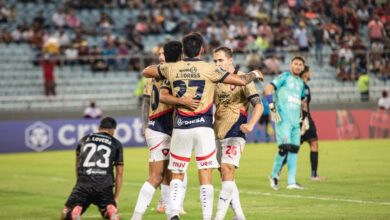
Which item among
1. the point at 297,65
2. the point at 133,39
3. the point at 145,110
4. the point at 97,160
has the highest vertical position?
the point at 133,39

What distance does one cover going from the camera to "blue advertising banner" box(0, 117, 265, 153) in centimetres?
3391

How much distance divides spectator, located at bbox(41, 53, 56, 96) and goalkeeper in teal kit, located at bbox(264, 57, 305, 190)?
65.4 ft

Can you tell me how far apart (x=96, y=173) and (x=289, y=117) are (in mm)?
5756

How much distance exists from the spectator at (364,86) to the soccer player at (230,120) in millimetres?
28275

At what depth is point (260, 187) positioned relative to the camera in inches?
736

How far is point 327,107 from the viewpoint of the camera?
132 ft

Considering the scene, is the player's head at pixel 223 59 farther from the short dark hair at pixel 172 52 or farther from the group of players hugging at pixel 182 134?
the short dark hair at pixel 172 52

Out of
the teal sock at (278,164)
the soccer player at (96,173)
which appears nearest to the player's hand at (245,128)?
the soccer player at (96,173)

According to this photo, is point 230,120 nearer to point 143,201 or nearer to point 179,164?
point 179,164

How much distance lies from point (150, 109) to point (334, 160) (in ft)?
43.8

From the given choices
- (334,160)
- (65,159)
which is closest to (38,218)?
(334,160)

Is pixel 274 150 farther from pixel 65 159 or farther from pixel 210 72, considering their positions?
pixel 210 72

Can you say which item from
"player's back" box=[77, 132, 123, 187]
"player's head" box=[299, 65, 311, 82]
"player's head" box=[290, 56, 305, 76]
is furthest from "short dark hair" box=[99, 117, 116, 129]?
"player's head" box=[299, 65, 311, 82]

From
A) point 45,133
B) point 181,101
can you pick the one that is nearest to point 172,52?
point 181,101
